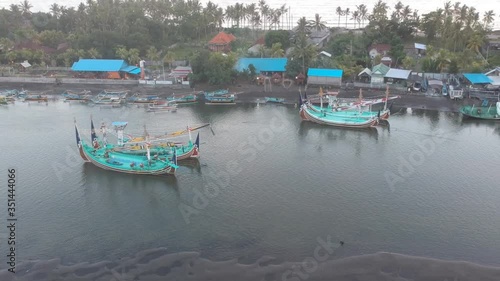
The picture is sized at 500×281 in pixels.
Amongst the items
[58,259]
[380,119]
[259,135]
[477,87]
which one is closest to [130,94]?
[259,135]

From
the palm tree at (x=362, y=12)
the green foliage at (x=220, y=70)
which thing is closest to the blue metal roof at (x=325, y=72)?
the green foliage at (x=220, y=70)

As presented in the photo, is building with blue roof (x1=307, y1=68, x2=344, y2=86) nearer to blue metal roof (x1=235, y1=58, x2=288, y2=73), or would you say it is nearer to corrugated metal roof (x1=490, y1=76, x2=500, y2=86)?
blue metal roof (x1=235, y1=58, x2=288, y2=73)

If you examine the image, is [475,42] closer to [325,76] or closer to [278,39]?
[325,76]

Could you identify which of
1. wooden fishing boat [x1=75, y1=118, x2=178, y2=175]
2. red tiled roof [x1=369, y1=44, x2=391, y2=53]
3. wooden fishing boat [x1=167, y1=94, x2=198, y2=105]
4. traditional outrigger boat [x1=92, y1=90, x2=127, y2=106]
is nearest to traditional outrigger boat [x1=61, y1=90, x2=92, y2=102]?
traditional outrigger boat [x1=92, y1=90, x2=127, y2=106]

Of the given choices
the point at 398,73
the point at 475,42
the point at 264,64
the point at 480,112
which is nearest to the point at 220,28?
the point at 264,64

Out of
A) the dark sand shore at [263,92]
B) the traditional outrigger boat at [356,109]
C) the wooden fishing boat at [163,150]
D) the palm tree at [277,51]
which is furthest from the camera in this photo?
the palm tree at [277,51]

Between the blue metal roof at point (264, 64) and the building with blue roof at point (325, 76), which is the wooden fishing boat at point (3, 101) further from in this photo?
the building with blue roof at point (325, 76)

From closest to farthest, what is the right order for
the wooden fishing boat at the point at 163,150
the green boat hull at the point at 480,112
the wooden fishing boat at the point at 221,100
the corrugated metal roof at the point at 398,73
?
the wooden fishing boat at the point at 163,150 → the green boat hull at the point at 480,112 → the wooden fishing boat at the point at 221,100 → the corrugated metal roof at the point at 398,73
